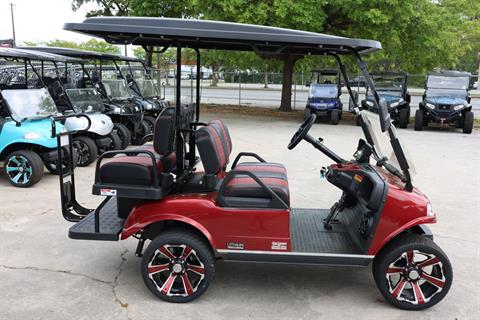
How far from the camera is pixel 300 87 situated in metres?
25.7

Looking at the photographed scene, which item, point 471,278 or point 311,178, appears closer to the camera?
point 471,278

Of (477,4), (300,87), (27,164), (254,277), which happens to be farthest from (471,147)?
(300,87)

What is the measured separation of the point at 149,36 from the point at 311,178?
4548mm

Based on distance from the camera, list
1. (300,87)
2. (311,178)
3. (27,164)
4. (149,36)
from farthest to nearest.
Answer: (300,87), (311,178), (27,164), (149,36)

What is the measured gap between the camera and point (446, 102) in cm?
1377

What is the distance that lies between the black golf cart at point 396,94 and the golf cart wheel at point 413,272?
1124cm

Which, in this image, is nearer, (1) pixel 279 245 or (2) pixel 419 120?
(1) pixel 279 245

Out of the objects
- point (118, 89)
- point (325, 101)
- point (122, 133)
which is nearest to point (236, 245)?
point (122, 133)

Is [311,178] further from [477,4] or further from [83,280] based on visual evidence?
[477,4]

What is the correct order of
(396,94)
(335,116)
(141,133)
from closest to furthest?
(141,133) → (335,116) → (396,94)

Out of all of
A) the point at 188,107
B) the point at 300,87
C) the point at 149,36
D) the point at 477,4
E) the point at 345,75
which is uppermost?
the point at 477,4

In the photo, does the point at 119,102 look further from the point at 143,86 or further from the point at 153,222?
the point at 153,222

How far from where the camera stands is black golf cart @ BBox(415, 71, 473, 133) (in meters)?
13.6

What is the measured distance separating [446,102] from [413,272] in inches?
462
